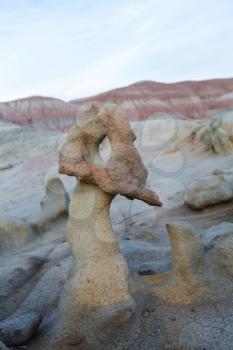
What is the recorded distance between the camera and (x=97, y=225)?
3.35m

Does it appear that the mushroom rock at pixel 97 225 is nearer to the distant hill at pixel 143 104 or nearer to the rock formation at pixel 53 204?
the rock formation at pixel 53 204

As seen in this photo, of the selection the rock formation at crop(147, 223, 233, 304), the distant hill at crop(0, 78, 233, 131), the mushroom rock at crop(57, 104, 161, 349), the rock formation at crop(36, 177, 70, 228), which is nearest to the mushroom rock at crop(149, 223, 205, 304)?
the rock formation at crop(147, 223, 233, 304)

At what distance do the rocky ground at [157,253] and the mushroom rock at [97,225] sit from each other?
0.12m

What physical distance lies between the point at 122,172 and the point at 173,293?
872 mm

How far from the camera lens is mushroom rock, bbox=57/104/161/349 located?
3141mm

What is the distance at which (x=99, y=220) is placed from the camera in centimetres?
336

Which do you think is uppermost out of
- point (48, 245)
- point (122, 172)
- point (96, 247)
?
point (122, 172)

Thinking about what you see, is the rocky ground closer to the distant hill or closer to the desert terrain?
the desert terrain

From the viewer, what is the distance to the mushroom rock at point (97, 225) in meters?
3.14

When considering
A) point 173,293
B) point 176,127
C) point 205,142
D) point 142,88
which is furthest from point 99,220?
point 142,88

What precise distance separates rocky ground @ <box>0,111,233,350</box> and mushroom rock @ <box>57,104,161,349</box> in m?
0.12

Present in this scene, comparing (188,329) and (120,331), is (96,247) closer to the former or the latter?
(120,331)

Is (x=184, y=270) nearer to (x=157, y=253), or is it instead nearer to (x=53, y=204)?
(x=157, y=253)

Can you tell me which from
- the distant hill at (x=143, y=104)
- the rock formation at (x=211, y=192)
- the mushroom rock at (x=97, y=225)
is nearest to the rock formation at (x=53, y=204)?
the rock formation at (x=211, y=192)
